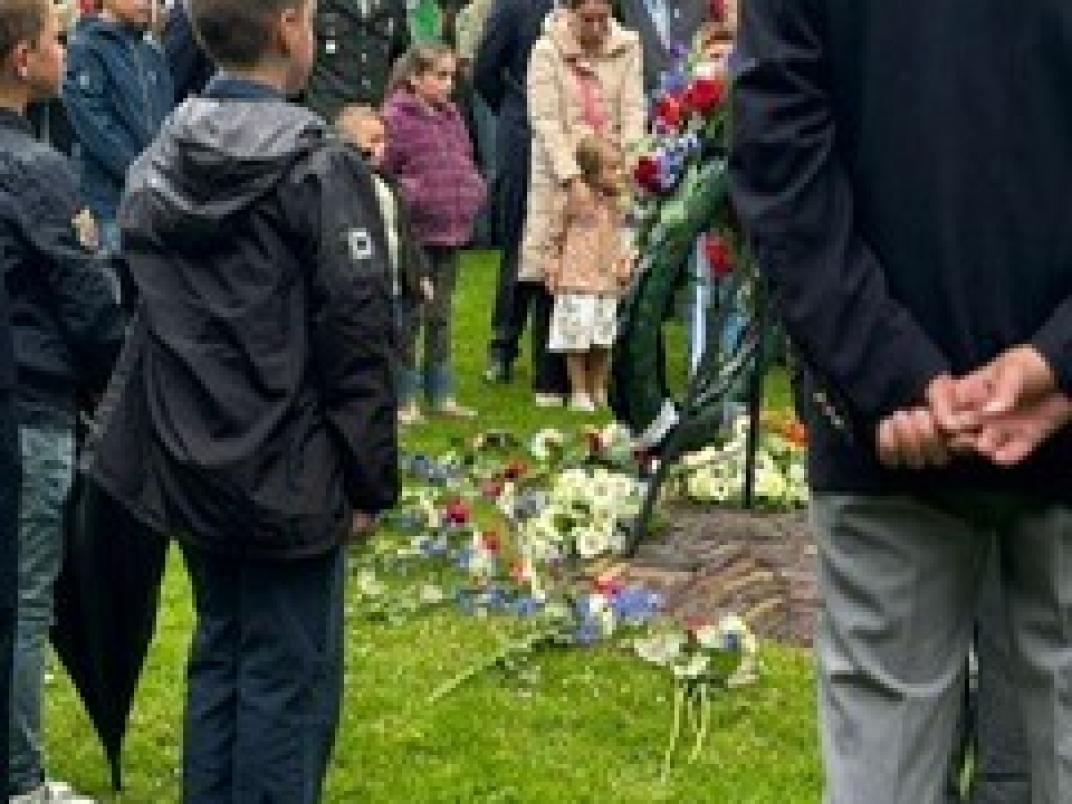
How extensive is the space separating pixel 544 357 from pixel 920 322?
7.40m

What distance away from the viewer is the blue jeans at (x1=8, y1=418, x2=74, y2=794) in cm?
478

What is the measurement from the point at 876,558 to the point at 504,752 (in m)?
2.40

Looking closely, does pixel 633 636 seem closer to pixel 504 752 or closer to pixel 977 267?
pixel 504 752

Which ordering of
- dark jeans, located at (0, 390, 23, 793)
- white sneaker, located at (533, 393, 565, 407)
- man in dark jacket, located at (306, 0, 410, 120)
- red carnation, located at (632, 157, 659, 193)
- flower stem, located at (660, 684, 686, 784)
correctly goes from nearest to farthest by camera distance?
dark jeans, located at (0, 390, 23, 793) < flower stem, located at (660, 684, 686, 784) < red carnation, located at (632, 157, 659, 193) < man in dark jacket, located at (306, 0, 410, 120) < white sneaker, located at (533, 393, 565, 407)

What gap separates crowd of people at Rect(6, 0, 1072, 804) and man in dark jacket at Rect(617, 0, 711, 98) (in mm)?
6110

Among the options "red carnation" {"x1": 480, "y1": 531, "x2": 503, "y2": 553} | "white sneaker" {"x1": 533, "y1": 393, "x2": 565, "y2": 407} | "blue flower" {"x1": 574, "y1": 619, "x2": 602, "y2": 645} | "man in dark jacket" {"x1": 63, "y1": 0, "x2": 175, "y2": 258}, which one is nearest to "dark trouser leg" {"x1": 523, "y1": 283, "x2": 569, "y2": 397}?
"white sneaker" {"x1": 533, "y1": 393, "x2": 565, "y2": 407}

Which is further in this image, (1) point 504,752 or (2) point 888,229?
(1) point 504,752

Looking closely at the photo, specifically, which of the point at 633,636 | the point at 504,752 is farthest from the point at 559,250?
the point at 504,752

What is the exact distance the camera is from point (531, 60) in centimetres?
996

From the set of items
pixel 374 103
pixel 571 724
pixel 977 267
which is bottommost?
pixel 571 724

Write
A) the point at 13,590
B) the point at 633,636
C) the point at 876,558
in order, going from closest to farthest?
the point at 876,558
the point at 13,590
the point at 633,636

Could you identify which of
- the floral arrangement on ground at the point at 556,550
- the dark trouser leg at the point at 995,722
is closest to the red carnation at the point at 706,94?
the floral arrangement on ground at the point at 556,550

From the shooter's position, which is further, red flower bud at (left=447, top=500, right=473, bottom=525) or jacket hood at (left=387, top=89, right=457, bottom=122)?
jacket hood at (left=387, top=89, right=457, bottom=122)

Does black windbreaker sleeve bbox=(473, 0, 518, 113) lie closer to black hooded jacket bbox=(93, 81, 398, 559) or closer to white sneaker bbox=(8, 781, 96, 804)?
white sneaker bbox=(8, 781, 96, 804)
